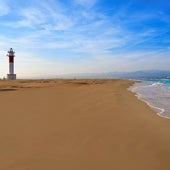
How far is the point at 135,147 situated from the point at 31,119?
359cm

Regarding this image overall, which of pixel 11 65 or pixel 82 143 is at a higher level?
pixel 11 65

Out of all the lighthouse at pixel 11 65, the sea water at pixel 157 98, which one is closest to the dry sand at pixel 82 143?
the sea water at pixel 157 98

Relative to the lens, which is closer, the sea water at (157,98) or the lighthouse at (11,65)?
the sea water at (157,98)

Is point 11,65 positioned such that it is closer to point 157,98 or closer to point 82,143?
point 157,98

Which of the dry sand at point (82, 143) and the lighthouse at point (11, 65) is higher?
the lighthouse at point (11, 65)

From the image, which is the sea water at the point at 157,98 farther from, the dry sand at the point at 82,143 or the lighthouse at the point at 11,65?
the lighthouse at the point at 11,65

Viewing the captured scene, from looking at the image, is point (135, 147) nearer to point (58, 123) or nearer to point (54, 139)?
point (54, 139)

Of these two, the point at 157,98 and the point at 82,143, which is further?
the point at 157,98

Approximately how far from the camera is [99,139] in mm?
6000

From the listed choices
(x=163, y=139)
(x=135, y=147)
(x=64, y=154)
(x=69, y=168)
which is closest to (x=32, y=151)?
(x=64, y=154)

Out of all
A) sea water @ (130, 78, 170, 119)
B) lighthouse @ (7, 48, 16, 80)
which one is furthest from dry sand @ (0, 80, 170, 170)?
lighthouse @ (7, 48, 16, 80)

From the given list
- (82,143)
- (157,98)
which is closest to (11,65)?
(157,98)

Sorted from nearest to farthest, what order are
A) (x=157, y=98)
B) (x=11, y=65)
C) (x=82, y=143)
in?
(x=82, y=143) → (x=157, y=98) → (x=11, y=65)

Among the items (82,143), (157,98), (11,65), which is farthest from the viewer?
(11,65)
